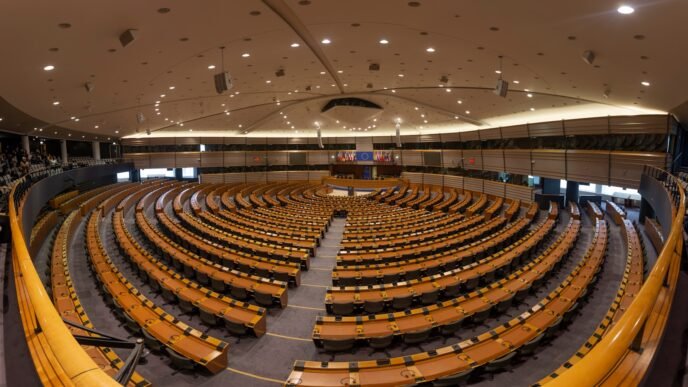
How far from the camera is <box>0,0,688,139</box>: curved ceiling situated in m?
5.67

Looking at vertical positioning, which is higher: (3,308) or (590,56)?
(590,56)

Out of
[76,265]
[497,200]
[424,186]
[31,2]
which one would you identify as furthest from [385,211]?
[31,2]

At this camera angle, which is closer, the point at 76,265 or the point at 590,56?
the point at 590,56

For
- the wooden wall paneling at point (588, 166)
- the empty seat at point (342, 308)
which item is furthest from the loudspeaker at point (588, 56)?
the wooden wall paneling at point (588, 166)

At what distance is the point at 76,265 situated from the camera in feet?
39.4

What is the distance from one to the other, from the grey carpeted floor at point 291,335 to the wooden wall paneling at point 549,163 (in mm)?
8348

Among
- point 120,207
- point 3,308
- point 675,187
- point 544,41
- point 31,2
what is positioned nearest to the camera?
point 3,308

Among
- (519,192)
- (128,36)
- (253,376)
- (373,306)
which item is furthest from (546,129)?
(128,36)

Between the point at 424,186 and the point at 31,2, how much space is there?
31.6 m

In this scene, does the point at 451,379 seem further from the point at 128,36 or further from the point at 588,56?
the point at 128,36

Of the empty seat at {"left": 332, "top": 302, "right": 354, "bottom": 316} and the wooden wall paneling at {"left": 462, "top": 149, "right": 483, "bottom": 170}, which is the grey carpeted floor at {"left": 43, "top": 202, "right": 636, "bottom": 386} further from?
the wooden wall paneling at {"left": 462, "top": 149, "right": 483, "bottom": 170}

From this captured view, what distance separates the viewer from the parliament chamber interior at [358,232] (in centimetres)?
405

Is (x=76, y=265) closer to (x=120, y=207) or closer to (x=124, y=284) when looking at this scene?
(x=124, y=284)

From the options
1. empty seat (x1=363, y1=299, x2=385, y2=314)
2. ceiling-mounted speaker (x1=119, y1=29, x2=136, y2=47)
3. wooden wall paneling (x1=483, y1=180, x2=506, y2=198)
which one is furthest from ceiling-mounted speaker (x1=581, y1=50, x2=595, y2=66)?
wooden wall paneling (x1=483, y1=180, x2=506, y2=198)
